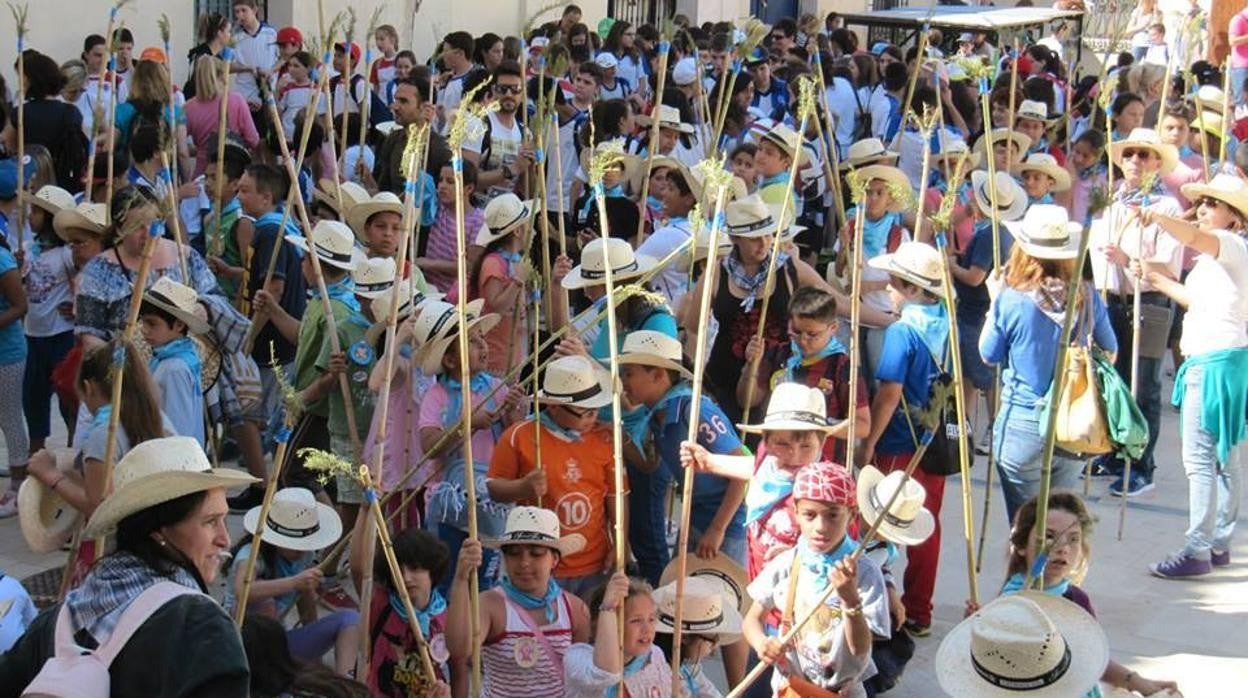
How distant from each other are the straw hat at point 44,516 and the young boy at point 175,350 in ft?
3.72

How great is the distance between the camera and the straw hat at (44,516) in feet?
15.1

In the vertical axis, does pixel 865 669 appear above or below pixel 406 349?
below

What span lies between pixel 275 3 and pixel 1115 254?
11542 millimetres

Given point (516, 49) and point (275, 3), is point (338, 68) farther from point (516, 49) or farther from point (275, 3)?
point (275, 3)

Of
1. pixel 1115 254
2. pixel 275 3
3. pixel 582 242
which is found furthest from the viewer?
pixel 275 3

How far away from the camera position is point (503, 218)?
7273mm

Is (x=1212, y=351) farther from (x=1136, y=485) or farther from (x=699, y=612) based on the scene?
(x=699, y=612)

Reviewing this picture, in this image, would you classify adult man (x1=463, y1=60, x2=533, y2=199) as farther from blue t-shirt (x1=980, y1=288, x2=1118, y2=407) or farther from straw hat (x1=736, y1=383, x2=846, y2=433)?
straw hat (x1=736, y1=383, x2=846, y2=433)

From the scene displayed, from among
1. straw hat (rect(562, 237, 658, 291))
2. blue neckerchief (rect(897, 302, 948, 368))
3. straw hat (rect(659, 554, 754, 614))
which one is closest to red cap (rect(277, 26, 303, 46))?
straw hat (rect(562, 237, 658, 291))

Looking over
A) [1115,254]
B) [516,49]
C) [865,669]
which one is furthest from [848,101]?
[865,669]

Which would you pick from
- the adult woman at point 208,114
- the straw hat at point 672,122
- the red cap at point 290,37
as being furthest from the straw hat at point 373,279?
the red cap at point 290,37

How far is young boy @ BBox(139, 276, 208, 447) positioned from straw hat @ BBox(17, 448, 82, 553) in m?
1.13

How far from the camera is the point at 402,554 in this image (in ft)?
16.7

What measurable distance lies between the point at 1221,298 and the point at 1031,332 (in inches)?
48.8
